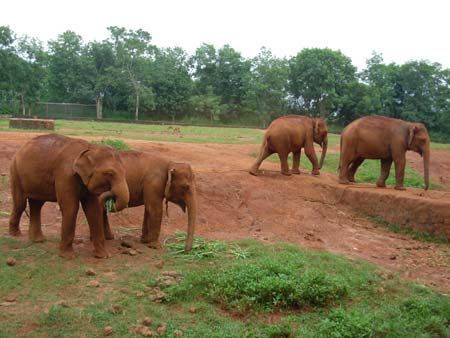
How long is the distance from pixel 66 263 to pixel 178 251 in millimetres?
1806

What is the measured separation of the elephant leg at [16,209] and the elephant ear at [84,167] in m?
1.50

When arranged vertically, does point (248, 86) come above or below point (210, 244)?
above

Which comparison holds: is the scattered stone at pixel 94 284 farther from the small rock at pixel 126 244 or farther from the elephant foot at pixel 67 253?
the small rock at pixel 126 244

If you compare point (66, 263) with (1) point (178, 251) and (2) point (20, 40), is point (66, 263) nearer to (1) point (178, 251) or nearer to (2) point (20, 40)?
(1) point (178, 251)

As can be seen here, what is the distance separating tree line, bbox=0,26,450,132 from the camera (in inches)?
2178

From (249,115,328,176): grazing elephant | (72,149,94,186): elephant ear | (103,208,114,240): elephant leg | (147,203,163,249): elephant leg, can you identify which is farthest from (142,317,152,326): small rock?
(249,115,328,176): grazing elephant

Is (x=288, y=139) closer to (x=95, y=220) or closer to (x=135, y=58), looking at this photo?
(x=95, y=220)

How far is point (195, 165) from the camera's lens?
14898 millimetres

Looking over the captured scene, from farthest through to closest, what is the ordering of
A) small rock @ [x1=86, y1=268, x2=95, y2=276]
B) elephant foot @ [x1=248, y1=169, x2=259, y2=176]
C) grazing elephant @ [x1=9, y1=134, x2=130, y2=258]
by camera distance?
1. elephant foot @ [x1=248, y1=169, x2=259, y2=176]
2. grazing elephant @ [x1=9, y1=134, x2=130, y2=258]
3. small rock @ [x1=86, y1=268, x2=95, y2=276]

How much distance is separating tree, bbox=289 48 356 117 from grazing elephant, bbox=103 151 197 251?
47.6m

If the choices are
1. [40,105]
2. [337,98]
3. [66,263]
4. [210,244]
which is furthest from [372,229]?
[40,105]

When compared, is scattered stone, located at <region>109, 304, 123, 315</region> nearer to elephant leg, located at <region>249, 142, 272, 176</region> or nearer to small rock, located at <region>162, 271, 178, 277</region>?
small rock, located at <region>162, 271, 178, 277</region>

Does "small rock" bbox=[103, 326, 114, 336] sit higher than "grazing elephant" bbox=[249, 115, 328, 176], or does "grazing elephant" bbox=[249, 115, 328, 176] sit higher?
"grazing elephant" bbox=[249, 115, 328, 176]

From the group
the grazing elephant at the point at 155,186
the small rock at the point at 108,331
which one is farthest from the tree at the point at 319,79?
the small rock at the point at 108,331
